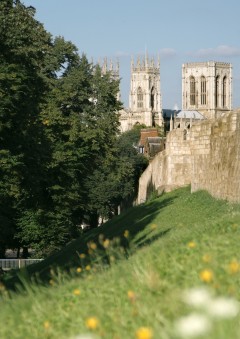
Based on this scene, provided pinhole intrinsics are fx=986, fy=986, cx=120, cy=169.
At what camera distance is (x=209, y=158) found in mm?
31000

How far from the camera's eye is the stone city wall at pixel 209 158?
91.0ft

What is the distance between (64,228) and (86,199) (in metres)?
3.76

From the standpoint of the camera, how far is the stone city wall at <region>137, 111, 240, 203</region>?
91.0 ft

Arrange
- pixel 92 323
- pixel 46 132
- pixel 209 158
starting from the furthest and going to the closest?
pixel 46 132 → pixel 209 158 → pixel 92 323

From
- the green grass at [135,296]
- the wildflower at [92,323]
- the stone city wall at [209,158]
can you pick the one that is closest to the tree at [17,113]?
the stone city wall at [209,158]

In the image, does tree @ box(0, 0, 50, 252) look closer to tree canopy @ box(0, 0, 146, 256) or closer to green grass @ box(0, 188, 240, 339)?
tree canopy @ box(0, 0, 146, 256)

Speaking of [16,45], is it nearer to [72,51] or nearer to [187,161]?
[187,161]

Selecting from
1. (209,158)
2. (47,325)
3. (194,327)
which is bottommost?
(209,158)

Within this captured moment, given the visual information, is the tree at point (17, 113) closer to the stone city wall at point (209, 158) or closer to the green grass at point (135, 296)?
the stone city wall at point (209, 158)

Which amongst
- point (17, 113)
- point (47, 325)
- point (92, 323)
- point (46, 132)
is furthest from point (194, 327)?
point (46, 132)

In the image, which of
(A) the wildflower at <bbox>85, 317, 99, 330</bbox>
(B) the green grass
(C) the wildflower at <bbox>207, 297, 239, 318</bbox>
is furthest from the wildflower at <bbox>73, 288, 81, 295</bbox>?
(C) the wildflower at <bbox>207, 297, 239, 318</bbox>

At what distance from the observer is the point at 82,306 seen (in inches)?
367

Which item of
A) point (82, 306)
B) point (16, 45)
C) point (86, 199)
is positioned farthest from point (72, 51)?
point (82, 306)

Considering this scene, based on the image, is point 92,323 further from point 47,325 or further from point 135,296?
point 47,325
